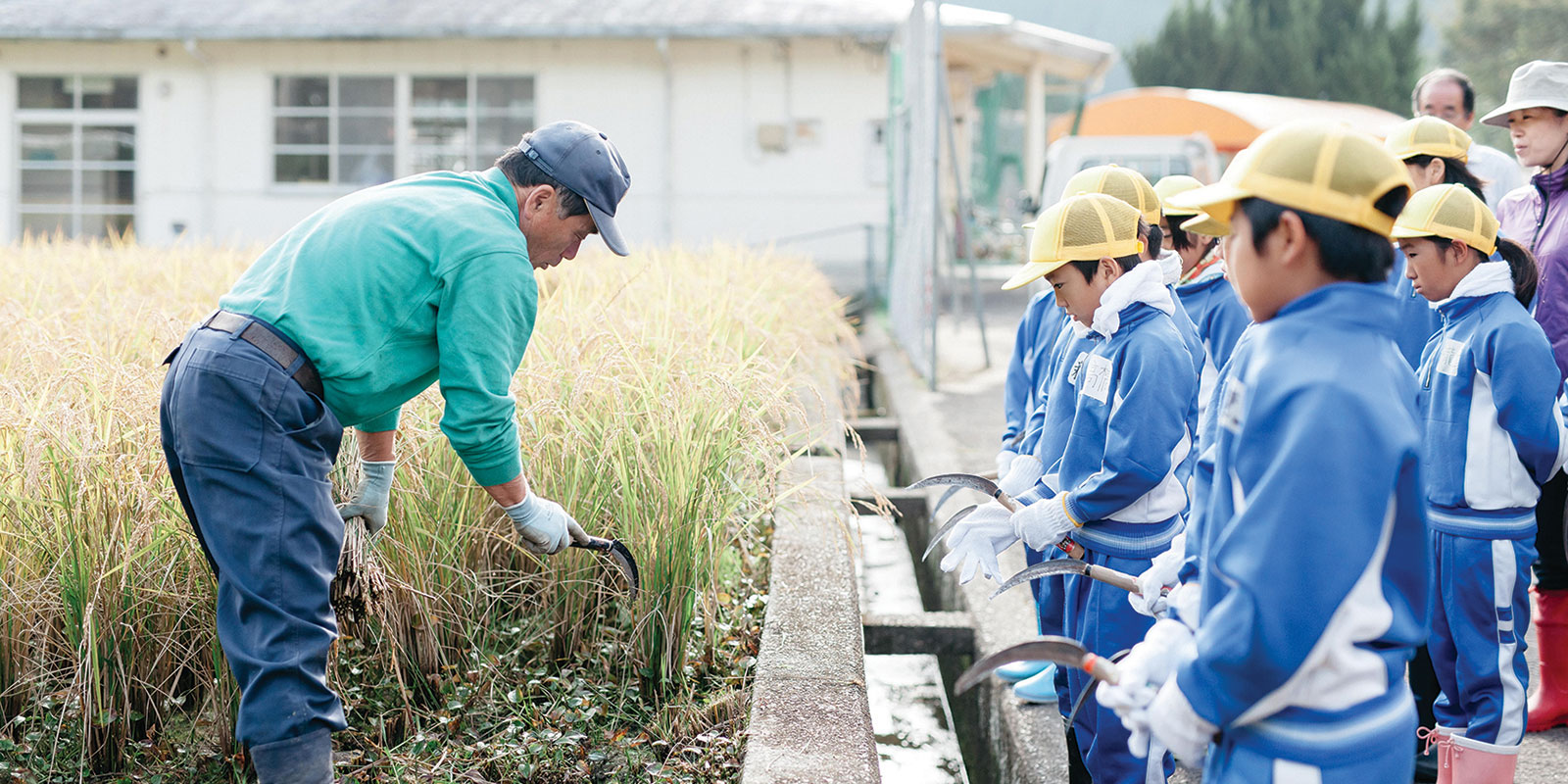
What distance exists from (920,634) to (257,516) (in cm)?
234

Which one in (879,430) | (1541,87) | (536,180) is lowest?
(879,430)

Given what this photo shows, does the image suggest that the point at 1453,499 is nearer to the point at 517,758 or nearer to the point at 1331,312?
the point at 1331,312

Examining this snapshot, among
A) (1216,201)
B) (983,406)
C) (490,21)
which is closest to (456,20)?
(490,21)

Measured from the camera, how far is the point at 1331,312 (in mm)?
1568

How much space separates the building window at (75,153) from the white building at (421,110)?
0.03m

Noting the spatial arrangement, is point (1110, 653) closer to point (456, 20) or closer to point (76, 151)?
point (456, 20)

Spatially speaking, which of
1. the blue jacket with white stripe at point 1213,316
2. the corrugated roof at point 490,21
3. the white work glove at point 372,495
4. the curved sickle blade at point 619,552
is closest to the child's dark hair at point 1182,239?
the blue jacket with white stripe at point 1213,316

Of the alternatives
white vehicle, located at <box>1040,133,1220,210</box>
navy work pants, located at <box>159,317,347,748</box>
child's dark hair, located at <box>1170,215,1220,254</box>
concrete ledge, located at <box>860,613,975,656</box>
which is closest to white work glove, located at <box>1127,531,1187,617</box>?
navy work pants, located at <box>159,317,347,748</box>

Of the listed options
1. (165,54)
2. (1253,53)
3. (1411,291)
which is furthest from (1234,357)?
(1253,53)

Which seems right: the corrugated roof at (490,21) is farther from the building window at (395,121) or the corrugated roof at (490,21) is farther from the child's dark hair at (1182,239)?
the child's dark hair at (1182,239)

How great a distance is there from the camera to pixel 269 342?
2.37 m

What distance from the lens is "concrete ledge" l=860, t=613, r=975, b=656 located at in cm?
407

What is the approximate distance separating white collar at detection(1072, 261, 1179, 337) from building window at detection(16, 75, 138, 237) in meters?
16.7

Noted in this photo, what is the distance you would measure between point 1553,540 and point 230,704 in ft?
11.4
